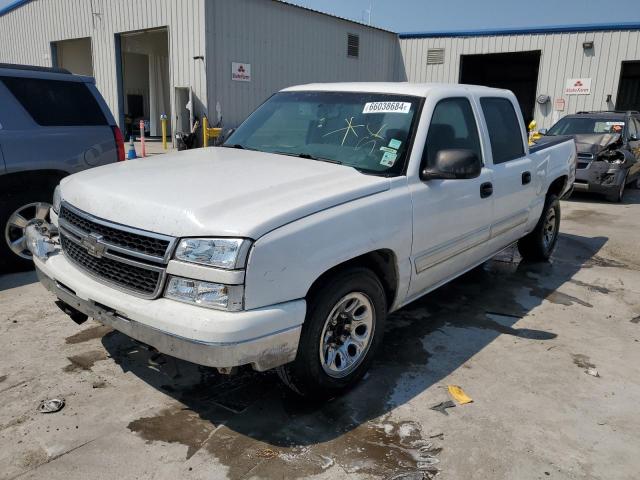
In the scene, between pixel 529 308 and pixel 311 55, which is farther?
pixel 311 55

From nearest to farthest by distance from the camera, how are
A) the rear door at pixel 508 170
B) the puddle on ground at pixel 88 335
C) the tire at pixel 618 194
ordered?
the puddle on ground at pixel 88 335 < the rear door at pixel 508 170 < the tire at pixel 618 194

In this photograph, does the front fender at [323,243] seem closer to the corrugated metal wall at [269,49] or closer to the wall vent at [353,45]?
the corrugated metal wall at [269,49]

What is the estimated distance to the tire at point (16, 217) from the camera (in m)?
5.14

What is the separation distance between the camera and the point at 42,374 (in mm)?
3502

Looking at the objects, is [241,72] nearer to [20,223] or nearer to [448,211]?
[20,223]

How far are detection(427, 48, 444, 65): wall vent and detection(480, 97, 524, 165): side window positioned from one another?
17.4 meters

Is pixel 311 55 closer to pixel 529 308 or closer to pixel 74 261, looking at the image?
pixel 529 308

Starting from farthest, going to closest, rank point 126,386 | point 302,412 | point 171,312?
point 126,386 → point 302,412 → point 171,312

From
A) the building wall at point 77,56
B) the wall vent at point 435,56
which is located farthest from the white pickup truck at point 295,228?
the building wall at point 77,56

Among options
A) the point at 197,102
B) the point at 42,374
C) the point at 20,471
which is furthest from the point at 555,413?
the point at 197,102

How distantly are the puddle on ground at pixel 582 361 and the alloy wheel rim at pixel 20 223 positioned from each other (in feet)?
16.1

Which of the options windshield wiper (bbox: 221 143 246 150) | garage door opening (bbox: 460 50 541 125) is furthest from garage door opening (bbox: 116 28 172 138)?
windshield wiper (bbox: 221 143 246 150)

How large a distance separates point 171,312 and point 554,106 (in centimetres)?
1960

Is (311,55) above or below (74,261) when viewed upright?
above
